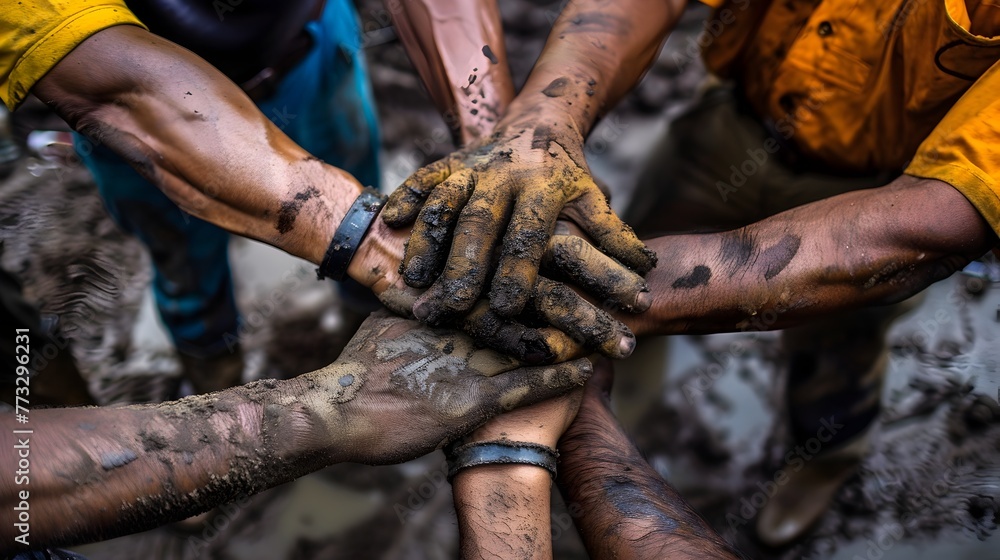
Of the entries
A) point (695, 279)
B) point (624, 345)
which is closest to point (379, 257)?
point (624, 345)

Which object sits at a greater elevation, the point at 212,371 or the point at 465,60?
the point at 465,60

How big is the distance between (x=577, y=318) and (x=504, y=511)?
0.50m

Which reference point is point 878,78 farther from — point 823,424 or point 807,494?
point 807,494

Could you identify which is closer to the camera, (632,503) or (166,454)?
(166,454)

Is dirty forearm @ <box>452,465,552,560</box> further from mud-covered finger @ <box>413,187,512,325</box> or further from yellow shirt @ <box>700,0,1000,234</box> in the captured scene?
yellow shirt @ <box>700,0,1000,234</box>

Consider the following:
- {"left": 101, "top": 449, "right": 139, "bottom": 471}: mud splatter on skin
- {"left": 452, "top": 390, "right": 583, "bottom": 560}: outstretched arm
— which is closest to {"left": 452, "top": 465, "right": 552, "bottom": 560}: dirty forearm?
{"left": 452, "top": 390, "right": 583, "bottom": 560}: outstretched arm

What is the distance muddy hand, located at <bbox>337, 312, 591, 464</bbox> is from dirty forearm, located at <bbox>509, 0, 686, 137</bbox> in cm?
78

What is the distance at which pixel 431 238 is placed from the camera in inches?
67.7

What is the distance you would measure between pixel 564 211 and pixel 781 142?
97 cm

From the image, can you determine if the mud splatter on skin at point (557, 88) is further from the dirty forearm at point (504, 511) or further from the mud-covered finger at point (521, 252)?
the dirty forearm at point (504, 511)

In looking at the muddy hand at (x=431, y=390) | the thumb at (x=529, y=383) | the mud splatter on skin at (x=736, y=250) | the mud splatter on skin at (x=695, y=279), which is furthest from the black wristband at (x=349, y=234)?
the mud splatter on skin at (x=736, y=250)

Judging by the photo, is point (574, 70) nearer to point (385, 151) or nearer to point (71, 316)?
point (385, 151)

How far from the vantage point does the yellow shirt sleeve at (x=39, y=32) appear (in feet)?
5.35

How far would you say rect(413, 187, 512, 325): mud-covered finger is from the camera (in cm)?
162
